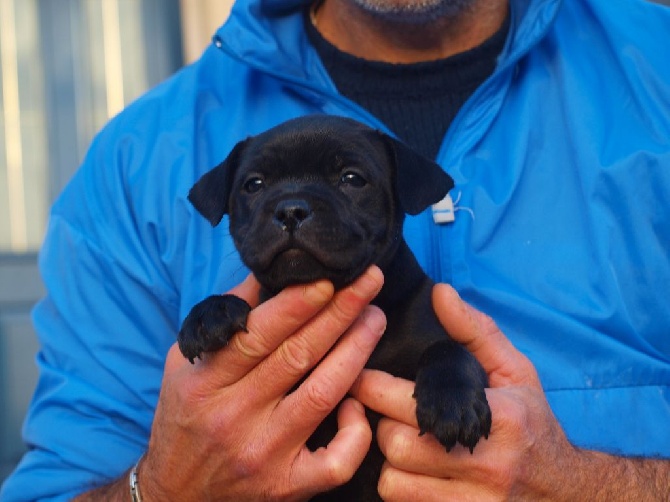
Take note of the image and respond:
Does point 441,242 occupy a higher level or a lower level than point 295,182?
lower

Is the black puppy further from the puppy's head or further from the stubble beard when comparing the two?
the stubble beard

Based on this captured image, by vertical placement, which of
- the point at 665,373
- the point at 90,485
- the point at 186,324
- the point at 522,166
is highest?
the point at 522,166

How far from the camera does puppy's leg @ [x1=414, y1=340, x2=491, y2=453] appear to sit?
258cm

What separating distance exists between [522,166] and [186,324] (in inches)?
47.6

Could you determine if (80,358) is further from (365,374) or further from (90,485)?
(365,374)

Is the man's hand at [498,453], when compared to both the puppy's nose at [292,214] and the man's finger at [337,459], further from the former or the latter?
the puppy's nose at [292,214]

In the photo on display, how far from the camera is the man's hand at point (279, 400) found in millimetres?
2703

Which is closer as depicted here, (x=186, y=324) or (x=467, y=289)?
(x=186, y=324)

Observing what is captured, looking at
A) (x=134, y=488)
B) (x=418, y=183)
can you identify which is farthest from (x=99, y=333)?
(x=418, y=183)

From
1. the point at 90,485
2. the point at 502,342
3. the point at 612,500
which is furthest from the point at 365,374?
the point at 90,485

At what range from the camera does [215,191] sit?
3057 mm

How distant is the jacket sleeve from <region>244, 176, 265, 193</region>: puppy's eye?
1.28 feet

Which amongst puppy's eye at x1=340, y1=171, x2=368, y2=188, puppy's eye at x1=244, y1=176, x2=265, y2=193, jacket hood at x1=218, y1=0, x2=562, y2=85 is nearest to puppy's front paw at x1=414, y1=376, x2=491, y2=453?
puppy's eye at x1=340, y1=171, x2=368, y2=188

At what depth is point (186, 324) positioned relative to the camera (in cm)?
279
